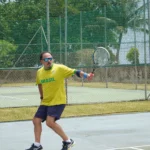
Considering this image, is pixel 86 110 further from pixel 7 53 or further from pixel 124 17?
pixel 7 53

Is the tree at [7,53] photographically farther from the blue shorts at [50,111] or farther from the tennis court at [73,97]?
the blue shorts at [50,111]

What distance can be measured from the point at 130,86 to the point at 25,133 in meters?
16.5

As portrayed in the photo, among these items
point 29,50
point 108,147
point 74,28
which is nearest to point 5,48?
point 29,50

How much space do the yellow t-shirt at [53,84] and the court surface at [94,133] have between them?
38.6 inches

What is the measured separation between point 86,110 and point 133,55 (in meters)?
6.61

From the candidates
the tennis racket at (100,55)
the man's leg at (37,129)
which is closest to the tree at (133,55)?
the tennis racket at (100,55)

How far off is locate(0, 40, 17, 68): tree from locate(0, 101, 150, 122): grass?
7.19m

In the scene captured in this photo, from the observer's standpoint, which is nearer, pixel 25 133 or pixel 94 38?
pixel 25 133

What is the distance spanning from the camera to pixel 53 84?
7.85 m

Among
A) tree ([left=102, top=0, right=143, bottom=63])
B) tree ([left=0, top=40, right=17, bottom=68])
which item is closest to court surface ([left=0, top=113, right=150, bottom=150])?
tree ([left=102, top=0, right=143, bottom=63])

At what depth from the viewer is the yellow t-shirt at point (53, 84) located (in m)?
7.86

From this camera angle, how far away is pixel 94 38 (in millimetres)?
22078

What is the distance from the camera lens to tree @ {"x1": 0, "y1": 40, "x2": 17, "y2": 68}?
21.4 meters

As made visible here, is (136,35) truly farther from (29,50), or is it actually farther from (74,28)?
(29,50)
